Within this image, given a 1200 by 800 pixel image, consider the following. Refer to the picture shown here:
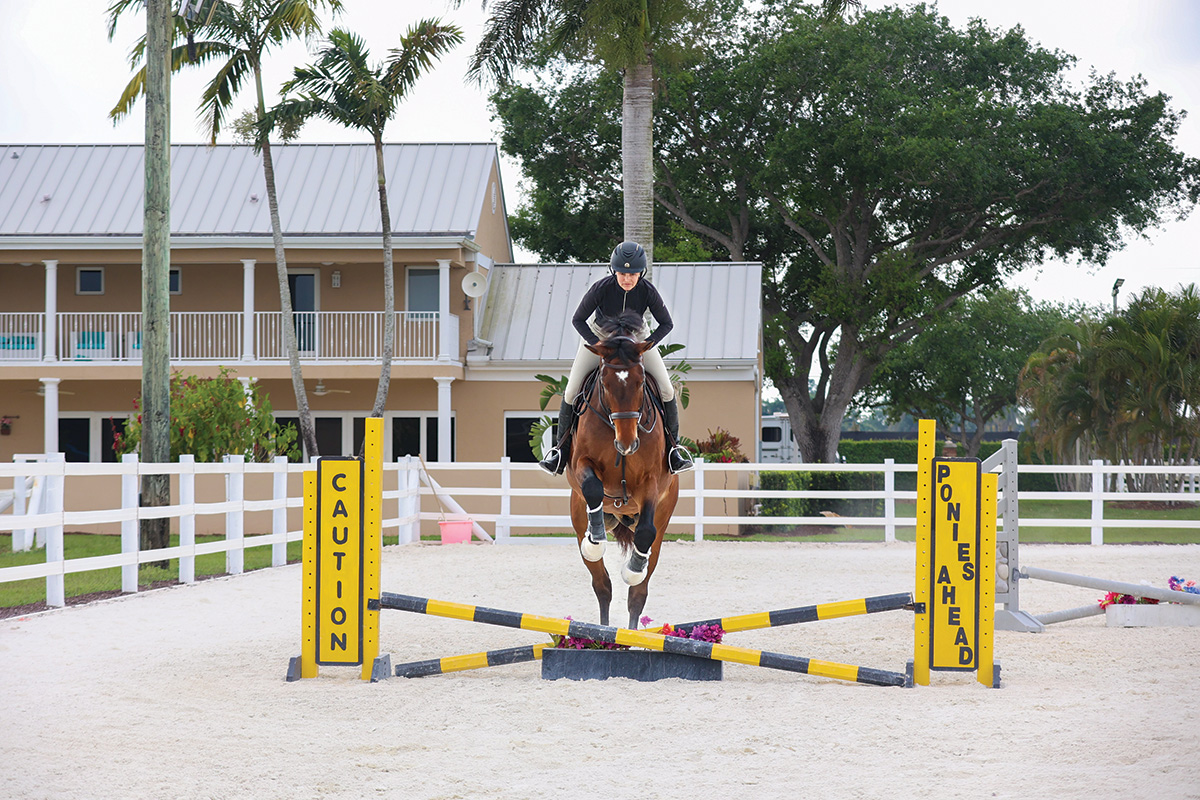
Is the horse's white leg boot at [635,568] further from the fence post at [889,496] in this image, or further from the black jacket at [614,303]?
the fence post at [889,496]

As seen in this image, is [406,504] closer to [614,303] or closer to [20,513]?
[20,513]

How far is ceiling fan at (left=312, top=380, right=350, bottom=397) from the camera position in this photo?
953 inches

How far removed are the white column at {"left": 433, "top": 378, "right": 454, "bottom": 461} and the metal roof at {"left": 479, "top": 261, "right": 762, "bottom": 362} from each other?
1.25 meters

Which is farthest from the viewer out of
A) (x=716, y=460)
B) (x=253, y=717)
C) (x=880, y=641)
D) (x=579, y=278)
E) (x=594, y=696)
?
(x=579, y=278)

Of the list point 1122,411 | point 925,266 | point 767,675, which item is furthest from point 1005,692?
point 925,266

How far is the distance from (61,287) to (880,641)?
2307cm

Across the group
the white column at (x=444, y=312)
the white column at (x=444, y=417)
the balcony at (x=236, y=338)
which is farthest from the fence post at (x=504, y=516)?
the balcony at (x=236, y=338)

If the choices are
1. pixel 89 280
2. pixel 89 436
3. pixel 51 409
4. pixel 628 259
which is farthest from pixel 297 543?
pixel 628 259

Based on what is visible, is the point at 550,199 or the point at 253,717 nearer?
the point at 253,717

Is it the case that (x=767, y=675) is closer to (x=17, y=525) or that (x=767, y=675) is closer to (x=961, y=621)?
(x=961, y=621)

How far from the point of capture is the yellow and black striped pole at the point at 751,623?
21.6 ft

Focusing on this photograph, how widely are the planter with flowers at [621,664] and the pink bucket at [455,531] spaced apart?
36.1 ft

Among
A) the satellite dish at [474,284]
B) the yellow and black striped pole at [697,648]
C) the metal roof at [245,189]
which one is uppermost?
the metal roof at [245,189]

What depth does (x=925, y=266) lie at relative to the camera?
106ft
